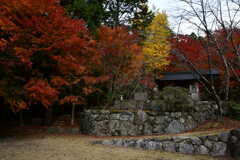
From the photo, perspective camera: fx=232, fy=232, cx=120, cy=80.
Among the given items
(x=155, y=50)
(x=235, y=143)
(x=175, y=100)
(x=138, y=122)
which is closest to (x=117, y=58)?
(x=138, y=122)

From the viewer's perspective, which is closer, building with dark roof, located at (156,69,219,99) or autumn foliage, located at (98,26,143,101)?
autumn foliage, located at (98,26,143,101)

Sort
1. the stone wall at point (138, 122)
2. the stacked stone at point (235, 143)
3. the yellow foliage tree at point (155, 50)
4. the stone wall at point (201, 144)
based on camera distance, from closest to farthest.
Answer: the stacked stone at point (235, 143), the stone wall at point (201, 144), the stone wall at point (138, 122), the yellow foliage tree at point (155, 50)

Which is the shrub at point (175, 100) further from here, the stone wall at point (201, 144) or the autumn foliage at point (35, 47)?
the autumn foliage at point (35, 47)

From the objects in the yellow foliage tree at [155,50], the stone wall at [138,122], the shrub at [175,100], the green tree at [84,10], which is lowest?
the stone wall at [138,122]

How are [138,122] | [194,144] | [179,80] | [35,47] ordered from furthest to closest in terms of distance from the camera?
[179,80] → [138,122] → [35,47] → [194,144]

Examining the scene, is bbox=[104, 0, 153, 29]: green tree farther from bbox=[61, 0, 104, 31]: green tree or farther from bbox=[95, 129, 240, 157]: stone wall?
bbox=[95, 129, 240, 157]: stone wall

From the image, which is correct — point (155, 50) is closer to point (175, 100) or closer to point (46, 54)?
point (175, 100)

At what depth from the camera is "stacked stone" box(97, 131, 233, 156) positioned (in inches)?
312

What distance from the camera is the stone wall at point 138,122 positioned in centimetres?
1037

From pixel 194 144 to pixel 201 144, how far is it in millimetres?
246

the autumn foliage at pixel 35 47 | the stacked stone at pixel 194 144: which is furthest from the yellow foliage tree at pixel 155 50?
the stacked stone at pixel 194 144

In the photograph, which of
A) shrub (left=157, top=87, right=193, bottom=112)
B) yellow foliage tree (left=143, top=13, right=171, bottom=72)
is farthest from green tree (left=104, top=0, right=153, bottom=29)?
shrub (left=157, top=87, right=193, bottom=112)

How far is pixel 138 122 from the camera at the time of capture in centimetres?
1045

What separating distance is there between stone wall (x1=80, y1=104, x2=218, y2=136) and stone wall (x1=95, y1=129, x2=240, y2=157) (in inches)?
85.9
